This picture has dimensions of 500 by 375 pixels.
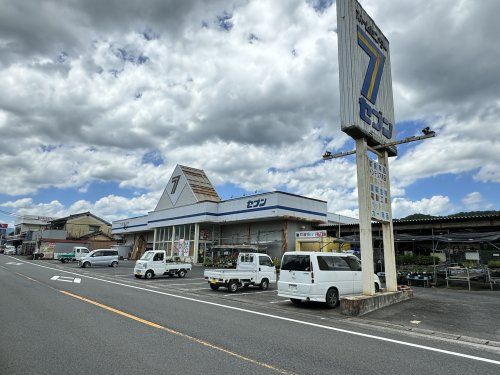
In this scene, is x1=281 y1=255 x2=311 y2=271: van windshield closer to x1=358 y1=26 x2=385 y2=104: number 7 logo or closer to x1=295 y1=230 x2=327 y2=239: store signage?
x1=358 y1=26 x2=385 y2=104: number 7 logo

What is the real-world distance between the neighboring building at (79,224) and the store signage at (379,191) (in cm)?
6760

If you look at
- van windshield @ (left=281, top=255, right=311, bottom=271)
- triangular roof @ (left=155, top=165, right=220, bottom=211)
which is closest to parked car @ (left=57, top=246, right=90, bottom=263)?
triangular roof @ (left=155, top=165, right=220, bottom=211)

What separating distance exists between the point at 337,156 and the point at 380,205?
2.42m

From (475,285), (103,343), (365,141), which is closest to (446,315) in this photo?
(365,141)

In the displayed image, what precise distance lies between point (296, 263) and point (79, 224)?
7360 cm

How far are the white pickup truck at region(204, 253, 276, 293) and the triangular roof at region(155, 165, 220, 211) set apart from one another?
85.2 feet

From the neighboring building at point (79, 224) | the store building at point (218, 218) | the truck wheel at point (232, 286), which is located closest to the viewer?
the truck wheel at point (232, 286)

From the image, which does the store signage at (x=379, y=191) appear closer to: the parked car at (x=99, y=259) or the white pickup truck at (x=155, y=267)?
the white pickup truck at (x=155, y=267)

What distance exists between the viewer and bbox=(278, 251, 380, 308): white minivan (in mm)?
11484

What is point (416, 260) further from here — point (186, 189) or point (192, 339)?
point (186, 189)

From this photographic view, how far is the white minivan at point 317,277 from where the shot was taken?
37.7 ft

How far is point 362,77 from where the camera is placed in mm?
12609

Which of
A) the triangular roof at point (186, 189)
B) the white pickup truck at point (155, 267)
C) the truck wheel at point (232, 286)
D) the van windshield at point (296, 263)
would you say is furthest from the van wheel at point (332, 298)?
the triangular roof at point (186, 189)

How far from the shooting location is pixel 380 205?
1295cm
